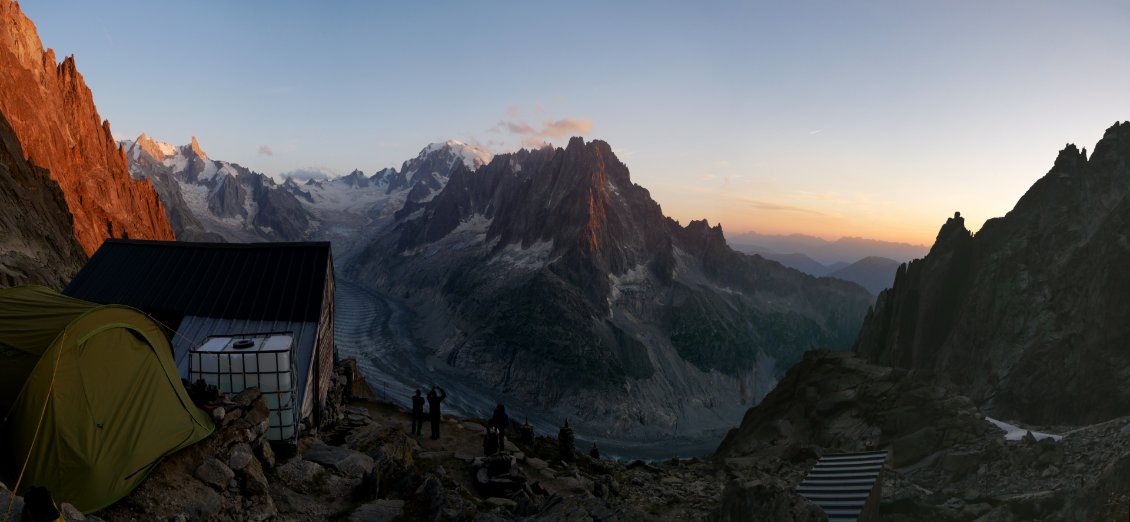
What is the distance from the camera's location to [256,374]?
1727 cm

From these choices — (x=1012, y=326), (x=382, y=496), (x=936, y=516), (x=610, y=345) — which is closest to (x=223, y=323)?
(x=382, y=496)

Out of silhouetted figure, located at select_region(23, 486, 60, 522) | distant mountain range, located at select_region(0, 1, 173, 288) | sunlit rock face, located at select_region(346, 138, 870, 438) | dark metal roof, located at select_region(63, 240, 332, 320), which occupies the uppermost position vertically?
distant mountain range, located at select_region(0, 1, 173, 288)

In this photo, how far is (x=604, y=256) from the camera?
7579 inches

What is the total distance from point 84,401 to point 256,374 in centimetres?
487

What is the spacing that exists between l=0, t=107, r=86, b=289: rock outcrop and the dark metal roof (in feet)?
80.3

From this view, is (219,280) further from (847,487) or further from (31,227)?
(31,227)

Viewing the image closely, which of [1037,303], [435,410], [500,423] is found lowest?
[500,423]

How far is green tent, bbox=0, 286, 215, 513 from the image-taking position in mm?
11720

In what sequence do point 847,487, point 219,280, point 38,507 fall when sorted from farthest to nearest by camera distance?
1. point 219,280
2. point 847,487
3. point 38,507

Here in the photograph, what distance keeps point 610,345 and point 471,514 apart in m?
141

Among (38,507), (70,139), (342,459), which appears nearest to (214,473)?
(38,507)

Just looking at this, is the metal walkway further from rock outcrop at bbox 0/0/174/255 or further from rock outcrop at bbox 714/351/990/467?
rock outcrop at bbox 0/0/174/255

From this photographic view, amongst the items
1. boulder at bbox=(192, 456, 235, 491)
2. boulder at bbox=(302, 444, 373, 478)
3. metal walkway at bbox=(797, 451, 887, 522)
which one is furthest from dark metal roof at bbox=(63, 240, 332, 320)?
metal walkway at bbox=(797, 451, 887, 522)

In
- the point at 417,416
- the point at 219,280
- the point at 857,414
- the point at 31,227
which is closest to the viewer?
the point at 219,280
